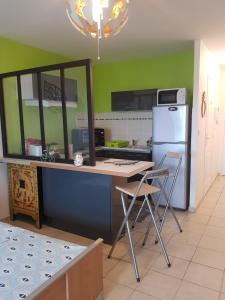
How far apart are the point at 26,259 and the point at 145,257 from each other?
1273 mm

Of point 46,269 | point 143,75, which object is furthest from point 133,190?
point 143,75

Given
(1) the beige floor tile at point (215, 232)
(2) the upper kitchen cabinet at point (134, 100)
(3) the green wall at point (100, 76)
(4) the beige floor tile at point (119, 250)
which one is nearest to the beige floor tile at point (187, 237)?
(1) the beige floor tile at point (215, 232)

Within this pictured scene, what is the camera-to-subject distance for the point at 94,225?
266 cm

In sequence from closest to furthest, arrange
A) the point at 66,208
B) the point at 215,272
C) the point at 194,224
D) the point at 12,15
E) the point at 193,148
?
the point at 215,272
the point at 12,15
the point at 66,208
the point at 194,224
the point at 193,148

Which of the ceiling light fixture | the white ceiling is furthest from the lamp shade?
the white ceiling

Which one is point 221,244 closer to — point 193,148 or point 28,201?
point 193,148

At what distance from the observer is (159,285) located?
195cm

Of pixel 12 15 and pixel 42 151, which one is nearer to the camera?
pixel 12 15

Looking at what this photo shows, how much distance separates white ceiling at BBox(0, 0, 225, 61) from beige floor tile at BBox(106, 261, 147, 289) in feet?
7.99

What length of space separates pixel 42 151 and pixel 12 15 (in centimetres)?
153

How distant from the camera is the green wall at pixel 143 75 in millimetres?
3947

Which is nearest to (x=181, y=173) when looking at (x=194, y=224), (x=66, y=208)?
(x=194, y=224)

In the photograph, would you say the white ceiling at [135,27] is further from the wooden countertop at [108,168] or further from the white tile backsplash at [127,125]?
the wooden countertop at [108,168]

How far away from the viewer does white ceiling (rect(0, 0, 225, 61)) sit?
7.39ft
